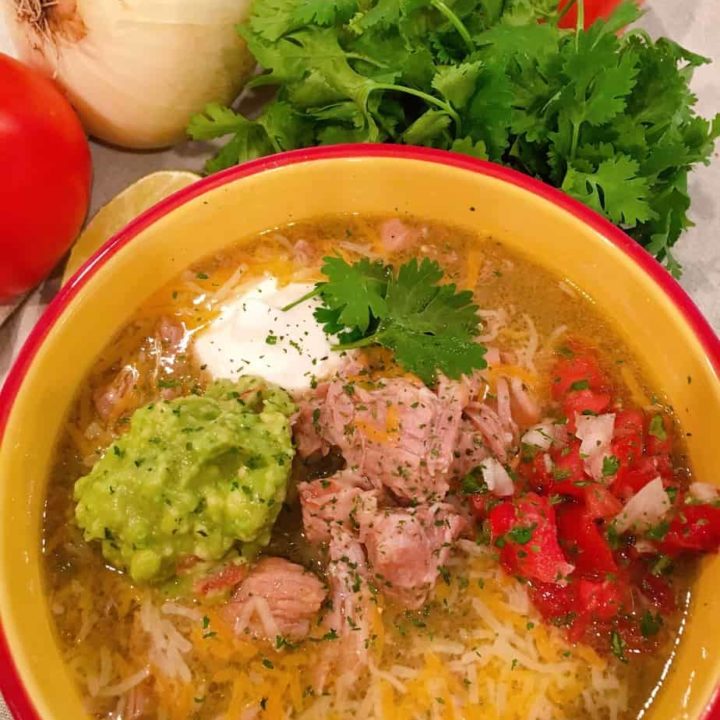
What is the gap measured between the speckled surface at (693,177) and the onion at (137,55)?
17 centimetres

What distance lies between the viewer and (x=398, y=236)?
2471mm

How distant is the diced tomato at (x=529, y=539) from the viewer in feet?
6.23

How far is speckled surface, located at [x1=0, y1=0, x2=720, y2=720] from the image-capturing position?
9.25ft

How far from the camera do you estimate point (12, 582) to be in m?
1.79

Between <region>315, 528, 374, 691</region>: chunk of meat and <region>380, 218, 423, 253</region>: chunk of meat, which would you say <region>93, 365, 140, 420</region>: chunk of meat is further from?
<region>380, 218, 423, 253</region>: chunk of meat

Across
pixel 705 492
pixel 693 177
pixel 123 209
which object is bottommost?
pixel 123 209

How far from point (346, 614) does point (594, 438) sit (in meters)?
0.78

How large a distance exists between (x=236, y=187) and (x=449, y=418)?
937 millimetres

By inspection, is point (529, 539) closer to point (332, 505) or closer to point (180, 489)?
point (332, 505)

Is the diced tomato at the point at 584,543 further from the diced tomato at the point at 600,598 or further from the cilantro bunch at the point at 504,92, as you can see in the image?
the cilantro bunch at the point at 504,92

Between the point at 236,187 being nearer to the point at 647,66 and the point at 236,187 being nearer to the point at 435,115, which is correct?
the point at 435,115

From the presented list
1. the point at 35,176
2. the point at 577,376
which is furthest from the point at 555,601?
the point at 35,176

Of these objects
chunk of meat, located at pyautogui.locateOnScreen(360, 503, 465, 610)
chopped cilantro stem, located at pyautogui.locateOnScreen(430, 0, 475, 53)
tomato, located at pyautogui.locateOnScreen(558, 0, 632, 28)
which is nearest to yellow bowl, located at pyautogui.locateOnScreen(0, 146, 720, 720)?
chopped cilantro stem, located at pyautogui.locateOnScreen(430, 0, 475, 53)

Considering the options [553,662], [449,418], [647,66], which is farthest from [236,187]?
[553,662]
